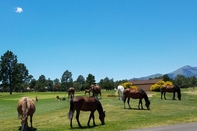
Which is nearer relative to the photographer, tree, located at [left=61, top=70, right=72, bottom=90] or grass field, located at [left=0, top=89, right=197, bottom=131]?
grass field, located at [left=0, top=89, right=197, bottom=131]

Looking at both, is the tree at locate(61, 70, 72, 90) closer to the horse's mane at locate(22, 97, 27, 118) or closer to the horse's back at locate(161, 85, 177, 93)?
the horse's back at locate(161, 85, 177, 93)

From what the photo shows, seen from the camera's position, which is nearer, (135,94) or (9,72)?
(135,94)

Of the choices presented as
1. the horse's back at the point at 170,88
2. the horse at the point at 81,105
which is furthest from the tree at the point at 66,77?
the horse at the point at 81,105

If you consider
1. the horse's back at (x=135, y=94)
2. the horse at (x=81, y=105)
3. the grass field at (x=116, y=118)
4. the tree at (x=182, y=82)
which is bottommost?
the grass field at (x=116, y=118)

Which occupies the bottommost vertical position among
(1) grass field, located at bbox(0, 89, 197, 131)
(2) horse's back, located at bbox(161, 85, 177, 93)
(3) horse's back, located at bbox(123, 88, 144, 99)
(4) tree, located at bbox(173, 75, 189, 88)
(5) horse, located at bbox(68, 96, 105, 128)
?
(1) grass field, located at bbox(0, 89, 197, 131)

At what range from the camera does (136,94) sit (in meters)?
25.0

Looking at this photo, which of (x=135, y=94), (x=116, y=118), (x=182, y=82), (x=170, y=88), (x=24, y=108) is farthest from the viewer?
(x=182, y=82)

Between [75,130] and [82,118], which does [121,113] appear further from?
[75,130]

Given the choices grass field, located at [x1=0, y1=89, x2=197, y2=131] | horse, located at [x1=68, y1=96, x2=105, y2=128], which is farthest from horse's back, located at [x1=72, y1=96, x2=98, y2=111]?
grass field, located at [x1=0, y1=89, x2=197, y2=131]

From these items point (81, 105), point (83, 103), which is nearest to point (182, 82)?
point (83, 103)

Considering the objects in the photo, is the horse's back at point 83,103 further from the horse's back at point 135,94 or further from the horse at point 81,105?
the horse's back at point 135,94

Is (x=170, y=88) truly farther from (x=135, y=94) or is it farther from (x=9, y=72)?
(x=9, y=72)

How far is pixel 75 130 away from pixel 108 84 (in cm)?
10416

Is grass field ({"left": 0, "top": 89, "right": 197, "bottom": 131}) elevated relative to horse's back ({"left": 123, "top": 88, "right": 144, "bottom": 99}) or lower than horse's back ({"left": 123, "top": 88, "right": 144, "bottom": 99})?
lower
